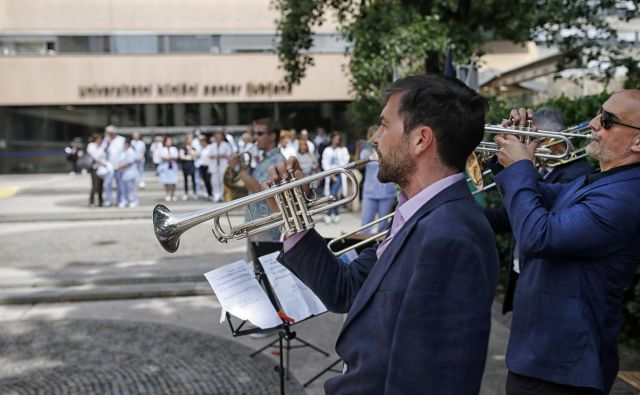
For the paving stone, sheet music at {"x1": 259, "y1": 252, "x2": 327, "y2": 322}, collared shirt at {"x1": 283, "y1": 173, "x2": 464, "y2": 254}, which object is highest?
collared shirt at {"x1": 283, "y1": 173, "x2": 464, "y2": 254}

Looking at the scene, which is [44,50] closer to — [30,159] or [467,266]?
[30,159]

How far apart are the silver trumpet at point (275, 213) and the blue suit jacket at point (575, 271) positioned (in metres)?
0.63

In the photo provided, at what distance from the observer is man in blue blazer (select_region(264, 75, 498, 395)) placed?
1632 millimetres

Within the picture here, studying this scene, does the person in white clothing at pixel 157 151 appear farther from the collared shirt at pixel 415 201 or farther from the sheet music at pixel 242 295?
the collared shirt at pixel 415 201

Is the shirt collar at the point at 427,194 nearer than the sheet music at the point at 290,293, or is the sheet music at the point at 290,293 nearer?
the shirt collar at the point at 427,194

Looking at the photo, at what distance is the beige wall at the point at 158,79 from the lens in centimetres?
2767

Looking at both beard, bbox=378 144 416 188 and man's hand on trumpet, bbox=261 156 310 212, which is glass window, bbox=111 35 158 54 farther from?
beard, bbox=378 144 416 188

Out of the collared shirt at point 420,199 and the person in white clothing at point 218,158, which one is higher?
the collared shirt at point 420,199

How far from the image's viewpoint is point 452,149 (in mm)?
1820

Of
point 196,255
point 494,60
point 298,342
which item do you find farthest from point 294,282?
point 494,60

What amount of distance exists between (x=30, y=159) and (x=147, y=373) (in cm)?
2792

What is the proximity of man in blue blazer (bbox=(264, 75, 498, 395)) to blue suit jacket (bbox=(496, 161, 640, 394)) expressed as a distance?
1.72 ft

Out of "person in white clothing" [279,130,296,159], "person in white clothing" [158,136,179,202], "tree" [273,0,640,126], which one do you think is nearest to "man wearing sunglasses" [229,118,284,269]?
"tree" [273,0,640,126]

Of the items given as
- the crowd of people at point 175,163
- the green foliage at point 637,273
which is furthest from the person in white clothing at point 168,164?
the green foliage at point 637,273
